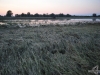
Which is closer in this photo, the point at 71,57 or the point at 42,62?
the point at 42,62

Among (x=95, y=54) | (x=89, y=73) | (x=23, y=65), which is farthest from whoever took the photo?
(x=95, y=54)

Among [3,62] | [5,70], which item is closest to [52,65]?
[5,70]

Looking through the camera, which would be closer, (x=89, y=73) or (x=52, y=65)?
(x=89, y=73)

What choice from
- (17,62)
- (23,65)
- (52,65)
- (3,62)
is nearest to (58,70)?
(52,65)

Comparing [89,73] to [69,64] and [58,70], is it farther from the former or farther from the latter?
[58,70]

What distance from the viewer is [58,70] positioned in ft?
9.89

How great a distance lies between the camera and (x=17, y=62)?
350 centimetres

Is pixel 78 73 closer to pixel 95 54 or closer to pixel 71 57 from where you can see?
pixel 71 57

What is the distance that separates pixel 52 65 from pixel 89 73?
1157mm

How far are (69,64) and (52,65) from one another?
58 centimetres

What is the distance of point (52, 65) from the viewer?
3.32m

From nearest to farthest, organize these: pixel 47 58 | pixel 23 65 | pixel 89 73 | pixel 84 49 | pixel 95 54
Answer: pixel 89 73
pixel 23 65
pixel 47 58
pixel 95 54
pixel 84 49

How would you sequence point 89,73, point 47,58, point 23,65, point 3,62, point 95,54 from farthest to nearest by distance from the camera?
point 95,54 < point 47,58 < point 3,62 < point 23,65 < point 89,73

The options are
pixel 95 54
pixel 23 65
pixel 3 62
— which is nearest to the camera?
pixel 23 65
